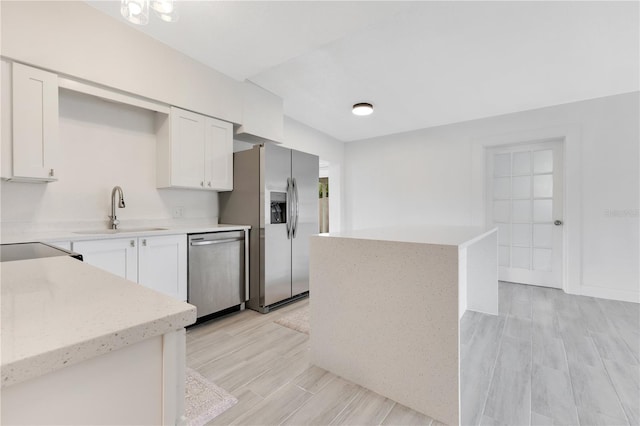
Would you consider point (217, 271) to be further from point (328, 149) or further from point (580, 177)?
point (580, 177)

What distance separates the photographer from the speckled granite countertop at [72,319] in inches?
14.2

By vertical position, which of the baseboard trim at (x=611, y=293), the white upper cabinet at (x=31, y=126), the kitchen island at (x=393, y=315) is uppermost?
the white upper cabinet at (x=31, y=126)

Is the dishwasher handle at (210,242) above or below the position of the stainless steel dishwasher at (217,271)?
above

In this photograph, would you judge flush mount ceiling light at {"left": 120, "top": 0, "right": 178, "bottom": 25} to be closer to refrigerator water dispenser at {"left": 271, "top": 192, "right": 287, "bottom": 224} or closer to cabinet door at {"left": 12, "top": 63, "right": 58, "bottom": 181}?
cabinet door at {"left": 12, "top": 63, "right": 58, "bottom": 181}

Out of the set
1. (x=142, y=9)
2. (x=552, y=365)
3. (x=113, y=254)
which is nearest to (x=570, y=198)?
(x=552, y=365)

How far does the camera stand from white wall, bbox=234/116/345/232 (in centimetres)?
447

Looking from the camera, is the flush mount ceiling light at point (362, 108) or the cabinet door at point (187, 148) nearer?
the cabinet door at point (187, 148)

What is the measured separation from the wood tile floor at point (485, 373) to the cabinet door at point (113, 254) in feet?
2.56

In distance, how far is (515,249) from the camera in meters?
4.16

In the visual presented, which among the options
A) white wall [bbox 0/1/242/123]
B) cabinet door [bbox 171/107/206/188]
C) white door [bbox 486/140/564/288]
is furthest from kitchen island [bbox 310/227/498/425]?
white door [bbox 486/140/564/288]

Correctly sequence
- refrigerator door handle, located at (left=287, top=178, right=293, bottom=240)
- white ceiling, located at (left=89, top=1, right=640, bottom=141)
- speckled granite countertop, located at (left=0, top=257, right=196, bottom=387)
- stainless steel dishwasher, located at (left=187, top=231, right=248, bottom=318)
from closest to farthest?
1. speckled granite countertop, located at (left=0, top=257, right=196, bottom=387)
2. white ceiling, located at (left=89, top=1, right=640, bottom=141)
3. stainless steel dishwasher, located at (left=187, top=231, right=248, bottom=318)
4. refrigerator door handle, located at (left=287, top=178, right=293, bottom=240)

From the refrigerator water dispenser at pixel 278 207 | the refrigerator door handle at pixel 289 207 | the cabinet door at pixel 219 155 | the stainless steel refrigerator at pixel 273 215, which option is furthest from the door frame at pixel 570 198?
the cabinet door at pixel 219 155

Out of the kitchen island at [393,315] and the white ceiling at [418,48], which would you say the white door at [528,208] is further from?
the kitchen island at [393,315]

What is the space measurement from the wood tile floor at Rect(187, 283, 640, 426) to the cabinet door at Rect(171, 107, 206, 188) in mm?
1429
